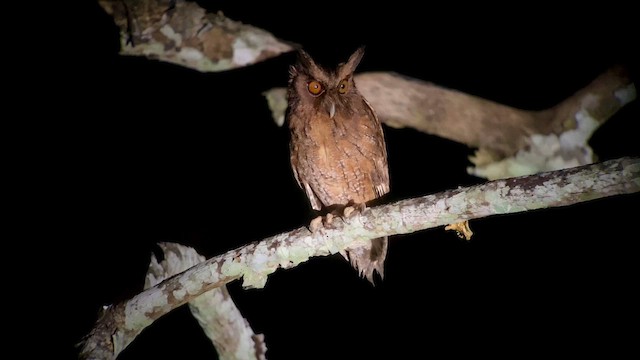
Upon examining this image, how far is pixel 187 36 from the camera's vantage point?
290 centimetres

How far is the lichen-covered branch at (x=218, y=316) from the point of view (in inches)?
118

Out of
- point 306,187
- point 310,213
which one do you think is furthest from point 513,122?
point 310,213

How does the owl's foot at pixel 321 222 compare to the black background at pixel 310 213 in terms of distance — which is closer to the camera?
the owl's foot at pixel 321 222

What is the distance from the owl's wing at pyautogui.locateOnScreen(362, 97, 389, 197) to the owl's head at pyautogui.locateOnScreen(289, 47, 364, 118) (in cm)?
17

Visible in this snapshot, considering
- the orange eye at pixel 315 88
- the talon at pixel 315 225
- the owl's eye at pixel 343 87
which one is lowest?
the talon at pixel 315 225

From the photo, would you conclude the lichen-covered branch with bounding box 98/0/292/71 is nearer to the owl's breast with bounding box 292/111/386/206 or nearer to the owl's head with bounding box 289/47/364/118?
the owl's head with bounding box 289/47/364/118

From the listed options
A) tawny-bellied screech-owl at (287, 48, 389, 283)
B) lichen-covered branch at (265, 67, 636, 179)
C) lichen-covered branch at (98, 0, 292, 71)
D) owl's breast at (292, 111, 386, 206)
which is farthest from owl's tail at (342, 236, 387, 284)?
lichen-covered branch at (98, 0, 292, 71)

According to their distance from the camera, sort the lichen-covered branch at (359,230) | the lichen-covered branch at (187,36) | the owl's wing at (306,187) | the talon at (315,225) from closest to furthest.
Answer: the lichen-covered branch at (359,230), the talon at (315,225), the lichen-covered branch at (187,36), the owl's wing at (306,187)

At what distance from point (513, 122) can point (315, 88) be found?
1.41 meters

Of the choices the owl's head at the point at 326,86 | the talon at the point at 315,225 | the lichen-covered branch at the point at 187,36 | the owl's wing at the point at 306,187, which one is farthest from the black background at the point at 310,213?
the talon at the point at 315,225

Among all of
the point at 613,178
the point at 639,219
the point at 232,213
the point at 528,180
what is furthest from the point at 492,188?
the point at 639,219

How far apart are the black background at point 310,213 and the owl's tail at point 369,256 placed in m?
1.22

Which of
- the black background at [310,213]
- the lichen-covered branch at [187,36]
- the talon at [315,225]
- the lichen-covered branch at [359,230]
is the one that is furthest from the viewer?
the black background at [310,213]

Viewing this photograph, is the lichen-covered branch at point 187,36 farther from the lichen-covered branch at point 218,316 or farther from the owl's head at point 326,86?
the lichen-covered branch at point 218,316
